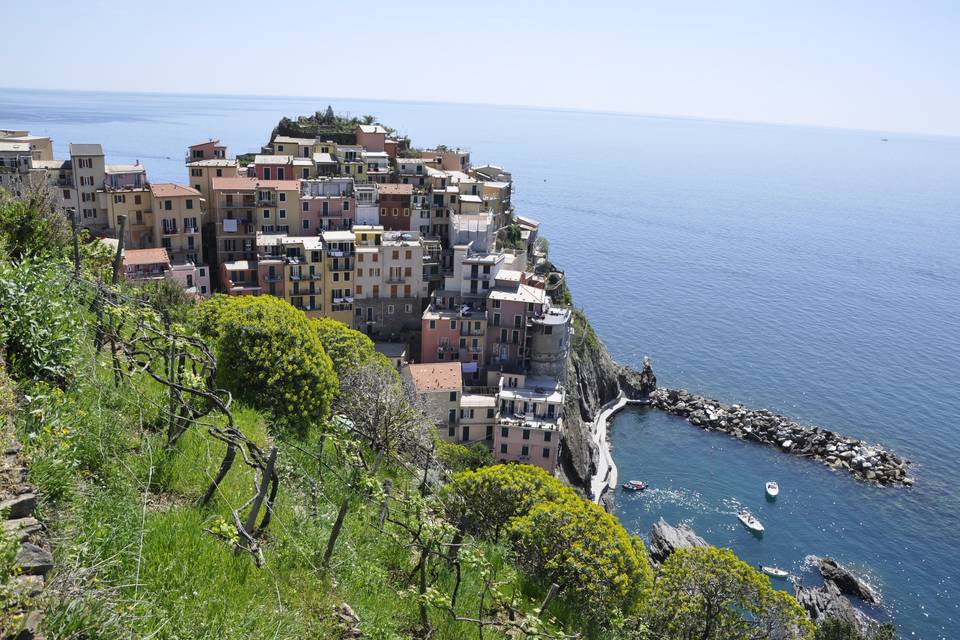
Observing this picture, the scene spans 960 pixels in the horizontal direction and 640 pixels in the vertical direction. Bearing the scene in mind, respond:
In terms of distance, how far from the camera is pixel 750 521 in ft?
128

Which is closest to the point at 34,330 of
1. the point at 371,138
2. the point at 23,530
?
the point at 23,530

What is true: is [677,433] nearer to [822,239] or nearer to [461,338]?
[461,338]

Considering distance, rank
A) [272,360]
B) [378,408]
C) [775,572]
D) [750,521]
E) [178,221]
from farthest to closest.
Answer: [178,221] → [750,521] → [775,572] → [378,408] → [272,360]

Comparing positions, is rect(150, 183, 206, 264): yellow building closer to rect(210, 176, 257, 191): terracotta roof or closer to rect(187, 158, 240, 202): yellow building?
rect(210, 176, 257, 191): terracotta roof

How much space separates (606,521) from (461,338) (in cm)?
2317

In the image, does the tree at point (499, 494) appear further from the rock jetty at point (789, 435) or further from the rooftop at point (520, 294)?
the rock jetty at point (789, 435)

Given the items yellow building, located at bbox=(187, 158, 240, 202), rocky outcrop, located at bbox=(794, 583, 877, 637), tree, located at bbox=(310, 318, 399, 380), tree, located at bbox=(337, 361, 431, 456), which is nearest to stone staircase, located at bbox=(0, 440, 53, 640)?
tree, located at bbox=(337, 361, 431, 456)

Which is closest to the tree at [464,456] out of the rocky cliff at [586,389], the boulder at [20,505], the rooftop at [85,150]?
the rocky cliff at [586,389]

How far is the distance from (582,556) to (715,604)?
466 cm

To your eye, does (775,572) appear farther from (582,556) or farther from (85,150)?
(85,150)

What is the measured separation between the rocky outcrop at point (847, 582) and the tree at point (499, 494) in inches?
900

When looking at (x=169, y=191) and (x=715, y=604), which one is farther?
(x=169, y=191)

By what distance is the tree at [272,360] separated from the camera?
16.8 metres

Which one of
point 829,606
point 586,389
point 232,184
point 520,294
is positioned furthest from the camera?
point 586,389
